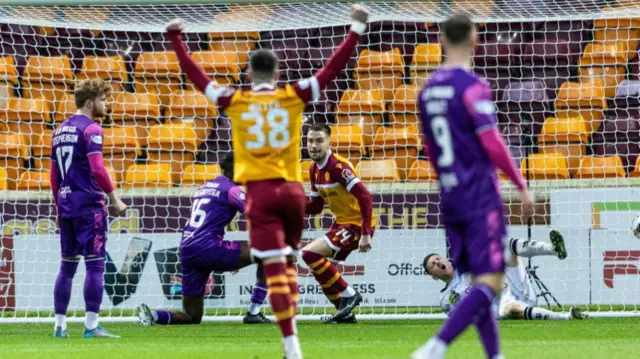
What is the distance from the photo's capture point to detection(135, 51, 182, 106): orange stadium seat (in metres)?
14.3

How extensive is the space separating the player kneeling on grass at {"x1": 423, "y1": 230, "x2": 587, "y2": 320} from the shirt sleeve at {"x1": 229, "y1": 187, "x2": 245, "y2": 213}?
5.90 ft

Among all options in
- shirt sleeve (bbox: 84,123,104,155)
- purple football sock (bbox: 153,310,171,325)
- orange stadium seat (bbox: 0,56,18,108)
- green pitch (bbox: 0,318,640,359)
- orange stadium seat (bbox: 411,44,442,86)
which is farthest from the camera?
orange stadium seat (bbox: 411,44,442,86)

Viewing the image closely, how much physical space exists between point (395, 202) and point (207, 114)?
10.4 feet

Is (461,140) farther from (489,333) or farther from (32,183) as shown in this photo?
(32,183)

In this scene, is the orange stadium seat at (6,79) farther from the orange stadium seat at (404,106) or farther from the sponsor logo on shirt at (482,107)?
the sponsor logo on shirt at (482,107)

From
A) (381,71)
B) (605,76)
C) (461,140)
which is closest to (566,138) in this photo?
(605,76)

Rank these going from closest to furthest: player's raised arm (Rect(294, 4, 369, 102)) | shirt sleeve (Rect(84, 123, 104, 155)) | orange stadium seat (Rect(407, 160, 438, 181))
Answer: player's raised arm (Rect(294, 4, 369, 102)), shirt sleeve (Rect(84, 123, 104, 155)), orange stadium seat (Rect(407, 160, 438, 181))

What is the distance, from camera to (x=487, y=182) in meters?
5.05

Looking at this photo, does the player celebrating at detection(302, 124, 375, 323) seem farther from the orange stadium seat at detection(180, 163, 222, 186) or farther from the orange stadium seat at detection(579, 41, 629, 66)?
the orange stadium seat at detection(579, 41, 629, 66)

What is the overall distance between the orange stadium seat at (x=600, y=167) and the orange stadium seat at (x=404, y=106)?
209 cm

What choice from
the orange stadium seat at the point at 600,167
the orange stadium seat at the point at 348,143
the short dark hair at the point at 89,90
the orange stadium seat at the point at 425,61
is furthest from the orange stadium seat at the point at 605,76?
the short dark hair at the point at 89,90

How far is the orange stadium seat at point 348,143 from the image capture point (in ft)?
43.8

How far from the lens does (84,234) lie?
27.8ft

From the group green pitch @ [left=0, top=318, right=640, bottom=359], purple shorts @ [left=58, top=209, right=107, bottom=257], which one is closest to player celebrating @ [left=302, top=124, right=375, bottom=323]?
green pitch @ [left=0, top=318, right=640, bottom=359]
